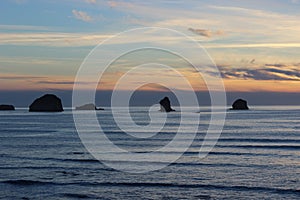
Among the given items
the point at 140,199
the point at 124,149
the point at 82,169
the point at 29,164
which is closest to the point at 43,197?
the point at 140,199

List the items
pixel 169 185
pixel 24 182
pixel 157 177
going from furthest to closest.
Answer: pixel 157 177 < pixel 24 182 < pixel 169 185

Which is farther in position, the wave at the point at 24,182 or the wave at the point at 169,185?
the wave at the point at 24,182

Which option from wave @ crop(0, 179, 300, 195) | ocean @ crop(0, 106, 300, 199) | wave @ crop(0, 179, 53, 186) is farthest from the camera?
wave @ crop(0, 179, 53, 186)

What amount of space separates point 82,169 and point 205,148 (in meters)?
20.6

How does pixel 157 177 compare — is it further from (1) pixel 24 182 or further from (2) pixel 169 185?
(1) pixel 24 182

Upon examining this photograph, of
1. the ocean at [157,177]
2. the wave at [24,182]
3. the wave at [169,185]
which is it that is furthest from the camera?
the wave at [24,182]

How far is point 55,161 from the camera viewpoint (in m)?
43.2

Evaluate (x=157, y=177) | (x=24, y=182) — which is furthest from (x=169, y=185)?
(x=24, y=182)

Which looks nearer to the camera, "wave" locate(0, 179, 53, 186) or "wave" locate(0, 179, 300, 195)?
"wave" locate(0, 179, 300, 195)

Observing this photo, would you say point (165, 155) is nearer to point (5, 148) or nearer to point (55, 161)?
point (55, 161)

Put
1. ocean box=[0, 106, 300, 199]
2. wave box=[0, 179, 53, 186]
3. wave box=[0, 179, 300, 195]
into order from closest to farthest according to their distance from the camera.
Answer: ocean box=[0, 106, 300, 199] < wave box=[0, 179, 300, 195] < wave box=[0, 179, 53, 186]

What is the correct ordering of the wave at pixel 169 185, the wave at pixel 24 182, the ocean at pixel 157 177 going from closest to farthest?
the ocean at pixel 157 177 < the wave at pixel 169 185 < the wave at pixel 24 182

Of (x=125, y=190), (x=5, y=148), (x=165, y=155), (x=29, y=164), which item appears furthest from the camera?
(x=5, y=148)

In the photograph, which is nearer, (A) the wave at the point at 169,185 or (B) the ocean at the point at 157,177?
(B) the ocean at the point at 157,177
